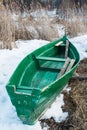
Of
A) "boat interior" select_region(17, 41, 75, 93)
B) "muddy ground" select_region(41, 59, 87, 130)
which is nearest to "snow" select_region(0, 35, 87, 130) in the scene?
"muddy ground" select_region(41, 59, 87, 130)

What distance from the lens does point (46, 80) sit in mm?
5172

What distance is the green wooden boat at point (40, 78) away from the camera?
4098mm

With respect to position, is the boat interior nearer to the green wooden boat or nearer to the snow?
the green wooden boat

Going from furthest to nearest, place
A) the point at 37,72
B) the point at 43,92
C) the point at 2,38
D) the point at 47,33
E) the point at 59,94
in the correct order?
the point at 47,33 < the point at 2,38 < the point at 37,72 < the point at 59,94 < the point at 43,92

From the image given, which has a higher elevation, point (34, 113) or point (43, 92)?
point (43, 92)

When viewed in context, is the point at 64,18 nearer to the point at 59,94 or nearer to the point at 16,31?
the point at 16,31

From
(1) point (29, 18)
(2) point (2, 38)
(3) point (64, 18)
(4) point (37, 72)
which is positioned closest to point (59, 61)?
(4) point (37, 72)

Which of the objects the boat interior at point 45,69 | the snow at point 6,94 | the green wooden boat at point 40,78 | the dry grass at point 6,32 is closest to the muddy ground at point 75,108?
the snow at point 6,94

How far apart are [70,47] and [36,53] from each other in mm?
660

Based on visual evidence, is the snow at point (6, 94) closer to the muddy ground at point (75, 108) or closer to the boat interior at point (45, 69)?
the muddy ground at point (75, 108)

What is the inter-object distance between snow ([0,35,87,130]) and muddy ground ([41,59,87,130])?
85 millimetres

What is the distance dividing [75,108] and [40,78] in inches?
32.9

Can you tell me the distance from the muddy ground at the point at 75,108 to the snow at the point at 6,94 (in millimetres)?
85

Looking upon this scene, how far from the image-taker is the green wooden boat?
13.4 feet
